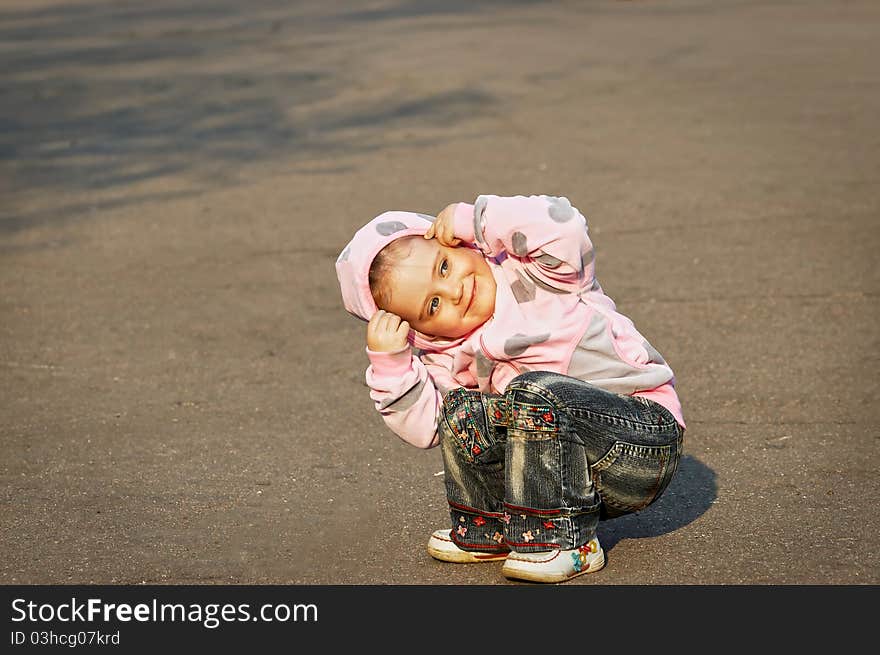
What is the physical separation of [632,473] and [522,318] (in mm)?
456

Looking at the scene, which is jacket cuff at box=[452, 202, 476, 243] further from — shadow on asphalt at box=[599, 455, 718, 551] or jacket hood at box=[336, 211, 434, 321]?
shadow on asphalt at box=[599, 455, 718, 551]

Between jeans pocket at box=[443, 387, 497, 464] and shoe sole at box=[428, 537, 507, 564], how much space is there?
32cm

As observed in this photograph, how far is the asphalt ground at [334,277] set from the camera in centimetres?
382

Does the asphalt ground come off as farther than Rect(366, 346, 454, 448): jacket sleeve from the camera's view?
Yes

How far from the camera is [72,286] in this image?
21.7ft

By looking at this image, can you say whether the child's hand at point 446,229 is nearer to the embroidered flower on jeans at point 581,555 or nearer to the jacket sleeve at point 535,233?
the jacket sleeve at point 535,233

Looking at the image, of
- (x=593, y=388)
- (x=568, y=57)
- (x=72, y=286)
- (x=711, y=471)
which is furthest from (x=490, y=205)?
(x=568, y=57)

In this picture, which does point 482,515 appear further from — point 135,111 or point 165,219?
point 135,111

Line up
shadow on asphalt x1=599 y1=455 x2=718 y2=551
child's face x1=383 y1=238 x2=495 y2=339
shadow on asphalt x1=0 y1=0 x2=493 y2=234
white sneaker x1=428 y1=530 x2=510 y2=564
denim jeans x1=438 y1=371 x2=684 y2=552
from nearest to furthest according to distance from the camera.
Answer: denim jeans x1=438 y1=371 x2=684 y2=552
child's face x1=383 y1=238 x2=495 y2=339
white sneaker x1=428 y1=530 x2=510 y2=564
shadow on asphalt x1=599 y1=455 x2=718 y2=551
shadow on asphalt x1=0 y1=0 x2=493 y2=234

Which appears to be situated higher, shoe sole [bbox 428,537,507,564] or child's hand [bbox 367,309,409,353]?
child's hand [bbox 367,309,409,353]

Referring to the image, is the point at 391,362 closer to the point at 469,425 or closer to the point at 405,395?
the point at 405,395

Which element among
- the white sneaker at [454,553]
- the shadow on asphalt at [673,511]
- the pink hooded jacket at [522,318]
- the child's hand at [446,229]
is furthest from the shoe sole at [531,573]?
the child's hand at [446,229]

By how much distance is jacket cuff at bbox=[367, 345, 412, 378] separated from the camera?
3.26m

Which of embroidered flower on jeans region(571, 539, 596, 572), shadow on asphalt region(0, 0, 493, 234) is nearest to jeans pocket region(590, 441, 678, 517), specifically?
embroidered flower on jeans region(571, 539, 596, 572)
